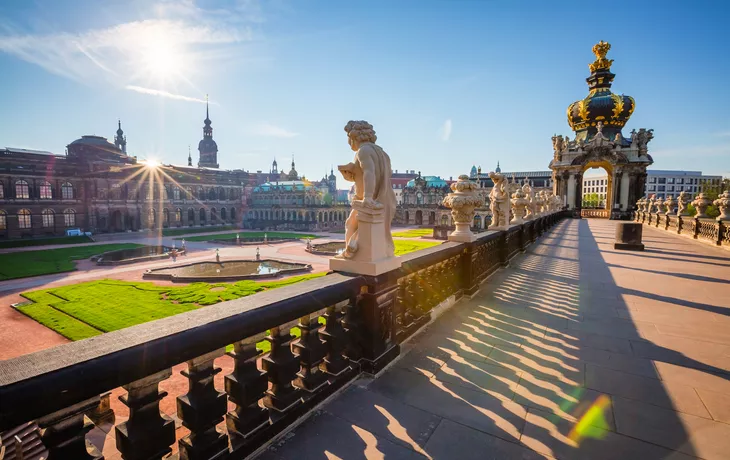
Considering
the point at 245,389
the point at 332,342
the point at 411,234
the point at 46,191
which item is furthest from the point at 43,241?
the point at 245,389

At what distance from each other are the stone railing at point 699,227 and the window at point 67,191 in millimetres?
71728

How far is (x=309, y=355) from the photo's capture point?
10.7 ft

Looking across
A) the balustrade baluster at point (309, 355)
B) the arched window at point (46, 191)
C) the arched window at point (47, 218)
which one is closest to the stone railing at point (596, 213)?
the balustrade baluster at point (309, 355)

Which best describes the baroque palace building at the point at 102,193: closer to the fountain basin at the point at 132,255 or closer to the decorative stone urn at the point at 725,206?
the fountain basin at the point at 132,255

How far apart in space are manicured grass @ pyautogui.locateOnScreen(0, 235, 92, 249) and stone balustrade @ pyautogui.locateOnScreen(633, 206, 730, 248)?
61.2 meters

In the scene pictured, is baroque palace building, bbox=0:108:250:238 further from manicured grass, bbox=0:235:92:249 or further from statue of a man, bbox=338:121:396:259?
statue of a man, bbox=338:121:396:259

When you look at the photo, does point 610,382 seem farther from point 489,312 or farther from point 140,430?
point 140,430

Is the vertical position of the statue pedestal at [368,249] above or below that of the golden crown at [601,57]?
below

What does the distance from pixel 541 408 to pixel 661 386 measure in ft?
4.69

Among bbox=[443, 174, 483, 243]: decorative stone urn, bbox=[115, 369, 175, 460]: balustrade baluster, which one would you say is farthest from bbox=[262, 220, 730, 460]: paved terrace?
bbox=[443, 174, 483, 243]: decorative stone urn

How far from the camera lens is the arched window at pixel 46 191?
50972 mm

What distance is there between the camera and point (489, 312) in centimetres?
614

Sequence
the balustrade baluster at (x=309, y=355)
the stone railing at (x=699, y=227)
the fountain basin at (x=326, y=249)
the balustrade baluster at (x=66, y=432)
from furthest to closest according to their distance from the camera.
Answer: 1. the fountain basin at (x=326, y=249)
2. the stone railing at (x=699, y=227)
3. the balustrade baluster at (x=309, y=355)
4. the balustrade baluster at (x=66, y=432)

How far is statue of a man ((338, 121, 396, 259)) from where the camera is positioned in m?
3.86
